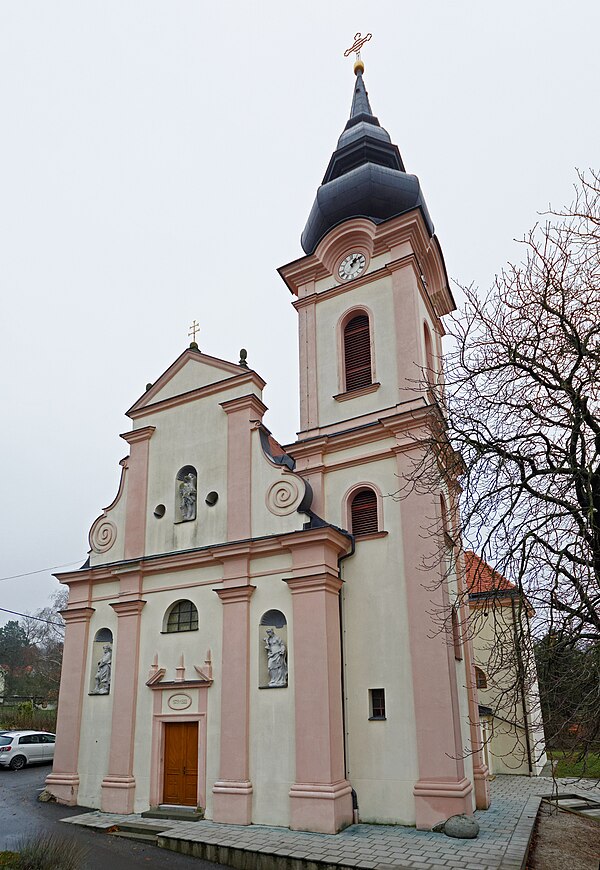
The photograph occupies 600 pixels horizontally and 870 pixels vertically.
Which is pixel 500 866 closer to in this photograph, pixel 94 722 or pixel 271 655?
pixel 271 655

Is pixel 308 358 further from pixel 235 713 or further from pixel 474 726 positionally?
pixel 474 726

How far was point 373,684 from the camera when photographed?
13016 mm

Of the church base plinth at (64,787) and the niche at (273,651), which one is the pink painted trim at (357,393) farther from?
the church base plinth at (64,787)

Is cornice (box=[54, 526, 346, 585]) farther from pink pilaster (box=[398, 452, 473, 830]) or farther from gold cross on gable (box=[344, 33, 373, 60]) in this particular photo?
gold cross on gable (box=[344, 33, 373, 60])

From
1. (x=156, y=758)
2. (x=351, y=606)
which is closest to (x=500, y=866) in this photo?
(x=351, y=606)

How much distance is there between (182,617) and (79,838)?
464cm

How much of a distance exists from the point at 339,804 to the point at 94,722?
672 centimetres

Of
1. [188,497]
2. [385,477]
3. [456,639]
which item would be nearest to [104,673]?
[188,497]

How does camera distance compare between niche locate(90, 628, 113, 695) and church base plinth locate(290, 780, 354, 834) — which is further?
niche locate(90, 628, 113, 695)

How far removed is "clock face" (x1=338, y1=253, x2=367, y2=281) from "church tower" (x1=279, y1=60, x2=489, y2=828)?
3 cm

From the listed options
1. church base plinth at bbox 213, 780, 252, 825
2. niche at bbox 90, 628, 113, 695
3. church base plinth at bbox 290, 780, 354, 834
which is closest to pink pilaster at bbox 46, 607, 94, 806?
niche at bbox 90, 628, 113, 695

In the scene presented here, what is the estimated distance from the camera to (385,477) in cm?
1434

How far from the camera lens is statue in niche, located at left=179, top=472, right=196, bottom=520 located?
16125 millimetres

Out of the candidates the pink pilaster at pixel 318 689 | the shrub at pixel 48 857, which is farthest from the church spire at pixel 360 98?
the shrub at pixel 48 857
